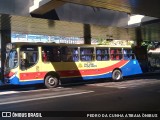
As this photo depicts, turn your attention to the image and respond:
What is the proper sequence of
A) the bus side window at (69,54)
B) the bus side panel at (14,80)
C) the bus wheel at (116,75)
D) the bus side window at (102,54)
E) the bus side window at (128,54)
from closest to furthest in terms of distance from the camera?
the bus side panel at (14,80)
the bus side window at (69,54)
the bus side window at (102,54)
the bus wheel at (116,75)
the bus side window at (128,54)

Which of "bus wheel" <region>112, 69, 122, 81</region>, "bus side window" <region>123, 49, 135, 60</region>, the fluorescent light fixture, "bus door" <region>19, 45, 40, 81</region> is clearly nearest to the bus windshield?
"bus door" <region>19, 45, 40, 81</region>

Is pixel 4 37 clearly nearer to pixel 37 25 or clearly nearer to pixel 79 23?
pixel 37 25

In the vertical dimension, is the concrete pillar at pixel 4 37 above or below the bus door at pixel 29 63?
above

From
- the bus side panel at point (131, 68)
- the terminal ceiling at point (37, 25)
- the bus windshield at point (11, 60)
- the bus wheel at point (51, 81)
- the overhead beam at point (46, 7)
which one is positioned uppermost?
the overhead beam at point (46, 7)

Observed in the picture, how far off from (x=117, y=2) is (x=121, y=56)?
24.0 ft

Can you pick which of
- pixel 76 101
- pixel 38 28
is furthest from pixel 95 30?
pixel 76 101

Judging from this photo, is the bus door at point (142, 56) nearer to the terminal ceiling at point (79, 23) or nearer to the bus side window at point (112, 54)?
the terminal ceiling at point (79, 23)

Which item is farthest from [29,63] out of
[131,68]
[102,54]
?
[131,68]

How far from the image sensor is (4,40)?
2222 cm

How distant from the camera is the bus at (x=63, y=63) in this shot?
17766 millimetres

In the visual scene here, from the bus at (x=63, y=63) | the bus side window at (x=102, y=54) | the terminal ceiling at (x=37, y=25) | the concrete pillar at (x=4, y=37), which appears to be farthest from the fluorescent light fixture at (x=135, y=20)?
the concrete pillar at (x=4, y=37)

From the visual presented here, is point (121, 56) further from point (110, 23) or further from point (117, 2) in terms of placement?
point (117, 2)

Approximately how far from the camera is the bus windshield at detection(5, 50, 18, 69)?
1785 cm

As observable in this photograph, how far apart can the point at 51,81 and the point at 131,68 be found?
7.48 metres
